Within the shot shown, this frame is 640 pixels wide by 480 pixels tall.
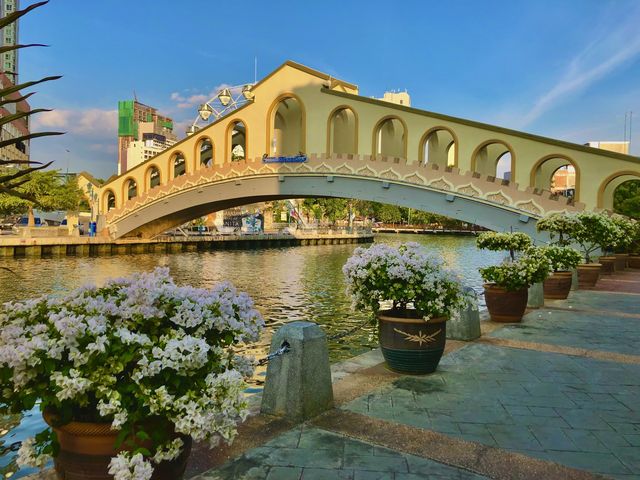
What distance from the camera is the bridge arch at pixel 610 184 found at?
86.1 ft

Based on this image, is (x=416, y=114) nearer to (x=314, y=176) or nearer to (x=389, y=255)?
(x=314, y=176)

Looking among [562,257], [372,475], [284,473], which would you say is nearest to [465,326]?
[372,475]

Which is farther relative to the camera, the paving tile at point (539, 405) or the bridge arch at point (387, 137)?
the bridge arch at point (387, 137)

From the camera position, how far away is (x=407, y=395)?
6.46 meters

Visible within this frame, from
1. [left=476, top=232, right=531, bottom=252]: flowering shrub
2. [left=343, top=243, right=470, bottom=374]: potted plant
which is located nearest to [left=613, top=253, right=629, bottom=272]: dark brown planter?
[left=476, top=232, right=531, bottom=252]: flowering shrub

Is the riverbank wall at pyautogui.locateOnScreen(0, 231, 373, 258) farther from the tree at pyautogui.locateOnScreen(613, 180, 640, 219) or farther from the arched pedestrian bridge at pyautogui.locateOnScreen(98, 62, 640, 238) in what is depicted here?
the tree at pyautogui.locateOnScreen(613, 180, 640, 219)

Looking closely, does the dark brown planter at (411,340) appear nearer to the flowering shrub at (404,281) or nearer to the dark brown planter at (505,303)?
the flowering shrub at (404,281)

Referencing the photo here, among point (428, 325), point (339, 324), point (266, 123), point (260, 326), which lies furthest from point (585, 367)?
point (266, 123)

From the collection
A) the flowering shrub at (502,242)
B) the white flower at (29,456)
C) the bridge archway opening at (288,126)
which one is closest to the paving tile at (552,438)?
the white flower at (29,456)

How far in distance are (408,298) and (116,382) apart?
4.76m

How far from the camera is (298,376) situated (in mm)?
5625

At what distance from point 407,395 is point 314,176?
1186 inches

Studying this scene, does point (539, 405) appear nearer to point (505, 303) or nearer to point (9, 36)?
point (505, 303)

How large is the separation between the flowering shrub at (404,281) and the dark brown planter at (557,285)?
891cm
